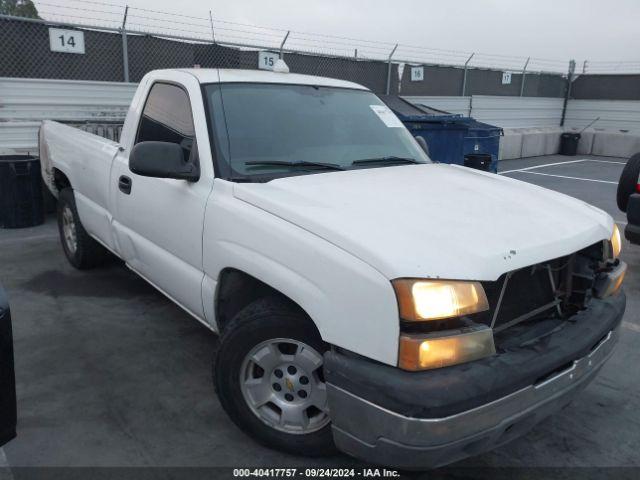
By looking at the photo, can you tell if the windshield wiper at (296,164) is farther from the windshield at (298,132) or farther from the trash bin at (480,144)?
the trash bin at (480,144)

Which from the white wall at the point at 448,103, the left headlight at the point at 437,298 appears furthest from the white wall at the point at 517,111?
the left headlight at the point at 437,298

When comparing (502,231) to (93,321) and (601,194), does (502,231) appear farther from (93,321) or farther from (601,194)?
(601,194)

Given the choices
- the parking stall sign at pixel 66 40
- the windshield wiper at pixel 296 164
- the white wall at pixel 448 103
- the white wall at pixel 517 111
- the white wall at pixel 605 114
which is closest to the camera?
the windshield wiper at pixel 296 164

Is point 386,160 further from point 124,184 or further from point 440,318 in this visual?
point 124,184

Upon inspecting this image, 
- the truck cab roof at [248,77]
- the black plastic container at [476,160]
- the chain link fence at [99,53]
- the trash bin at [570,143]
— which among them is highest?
the chain link fence at [99,53]

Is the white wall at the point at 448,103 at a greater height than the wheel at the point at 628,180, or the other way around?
the white wall at the point at 448,103

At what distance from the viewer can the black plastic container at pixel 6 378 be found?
1.97 meters

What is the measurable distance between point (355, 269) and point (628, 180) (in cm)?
457

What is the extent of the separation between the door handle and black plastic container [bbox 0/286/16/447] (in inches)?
70.4

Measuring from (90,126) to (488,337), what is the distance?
771 cm

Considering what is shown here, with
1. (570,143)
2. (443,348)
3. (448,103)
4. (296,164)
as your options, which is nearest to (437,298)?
(443,348)

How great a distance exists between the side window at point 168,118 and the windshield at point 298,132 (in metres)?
0.23

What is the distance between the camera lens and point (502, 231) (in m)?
2.37

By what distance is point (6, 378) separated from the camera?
2010 millimetres
